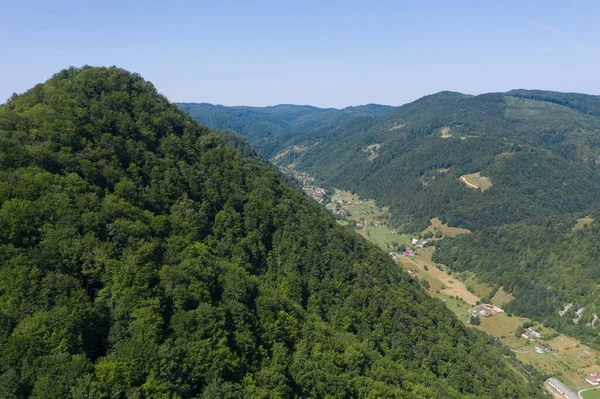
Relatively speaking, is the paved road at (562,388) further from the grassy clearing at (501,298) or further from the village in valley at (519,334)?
the grassy clearing at (501,298)

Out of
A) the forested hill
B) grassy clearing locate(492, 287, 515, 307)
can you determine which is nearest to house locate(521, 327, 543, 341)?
grassy clearing locate(492, 287, 515, 307)

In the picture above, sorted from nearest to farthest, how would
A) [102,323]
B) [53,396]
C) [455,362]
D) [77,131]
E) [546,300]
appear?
1. [53,396]
2. [102,323]
3. [77,131]
4. [455,362]
5. [546,300]

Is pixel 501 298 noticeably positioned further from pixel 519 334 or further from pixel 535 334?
pixel 519 334

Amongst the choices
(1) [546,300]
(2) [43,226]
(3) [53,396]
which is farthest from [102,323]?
(1) [546,300]

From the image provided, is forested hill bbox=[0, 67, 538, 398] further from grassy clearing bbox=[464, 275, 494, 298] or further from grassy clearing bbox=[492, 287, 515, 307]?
grassy clearing bbox=[464, 275, 494, 298]

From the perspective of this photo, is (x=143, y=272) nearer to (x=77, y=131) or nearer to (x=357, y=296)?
(x=77, y=131)

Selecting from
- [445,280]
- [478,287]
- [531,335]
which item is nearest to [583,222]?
[478,287]
